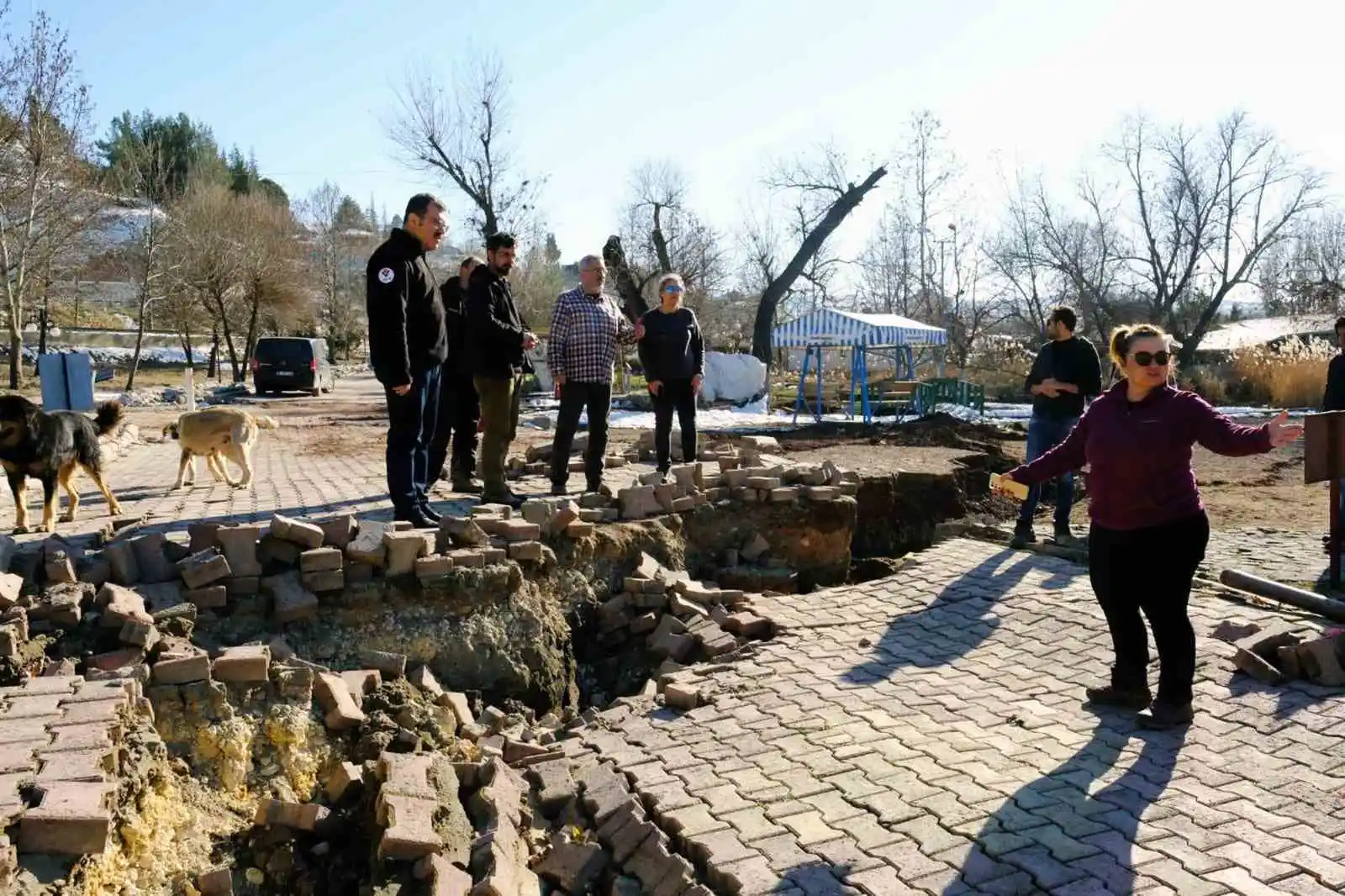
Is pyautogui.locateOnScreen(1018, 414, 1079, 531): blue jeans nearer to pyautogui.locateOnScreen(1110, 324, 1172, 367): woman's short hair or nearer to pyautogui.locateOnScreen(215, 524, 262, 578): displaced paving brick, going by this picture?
pyautogui.locateOnScreen(1110, 324, 1172, 367): woman's short hair

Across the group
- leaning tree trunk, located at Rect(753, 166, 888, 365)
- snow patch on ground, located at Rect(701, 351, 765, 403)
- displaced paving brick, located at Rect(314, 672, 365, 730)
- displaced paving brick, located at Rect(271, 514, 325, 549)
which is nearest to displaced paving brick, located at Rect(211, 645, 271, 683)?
displaced paving brick, located at Rect(314, 672, 365, 730)

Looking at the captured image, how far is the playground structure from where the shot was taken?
2003cm

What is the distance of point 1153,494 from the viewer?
4.10 m

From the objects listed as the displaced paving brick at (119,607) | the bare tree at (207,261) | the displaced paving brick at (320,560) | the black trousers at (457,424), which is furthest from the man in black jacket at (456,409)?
the bare tree at (207,261)

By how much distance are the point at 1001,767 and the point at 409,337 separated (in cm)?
392

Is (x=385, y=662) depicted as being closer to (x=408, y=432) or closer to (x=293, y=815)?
(x=293, y=815)

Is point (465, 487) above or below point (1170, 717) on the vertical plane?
above

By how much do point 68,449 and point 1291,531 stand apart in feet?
32.9

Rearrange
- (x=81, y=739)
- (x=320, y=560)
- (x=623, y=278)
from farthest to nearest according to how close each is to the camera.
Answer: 1. (x=623, y=278)
2. (x=320, y=560)
3. (x=81, y=739)

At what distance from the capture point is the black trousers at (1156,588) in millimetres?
4117

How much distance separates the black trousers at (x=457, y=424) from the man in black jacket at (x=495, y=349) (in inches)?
19.5

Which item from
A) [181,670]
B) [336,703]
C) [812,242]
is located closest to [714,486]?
[336,703]

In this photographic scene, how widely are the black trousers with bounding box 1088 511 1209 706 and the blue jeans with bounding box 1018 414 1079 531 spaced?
9.93 ft

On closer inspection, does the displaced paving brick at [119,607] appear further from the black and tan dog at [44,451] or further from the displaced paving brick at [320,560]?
the black and tan dog at [44,451]
